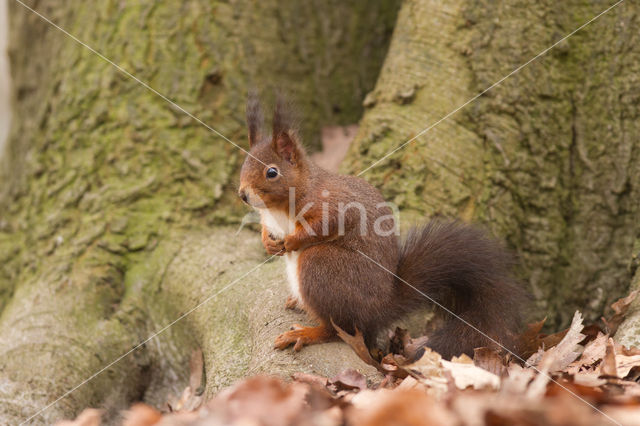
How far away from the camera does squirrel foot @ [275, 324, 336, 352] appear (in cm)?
163

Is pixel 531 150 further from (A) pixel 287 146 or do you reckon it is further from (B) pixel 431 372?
(B) pixel 431 372

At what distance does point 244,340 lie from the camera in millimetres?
1798

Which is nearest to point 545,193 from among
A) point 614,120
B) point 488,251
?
point 614,120

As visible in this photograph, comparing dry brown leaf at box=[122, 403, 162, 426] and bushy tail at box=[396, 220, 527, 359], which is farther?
bushy tail at box=[396, 220, 527, 359]

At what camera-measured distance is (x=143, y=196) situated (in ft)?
7.75

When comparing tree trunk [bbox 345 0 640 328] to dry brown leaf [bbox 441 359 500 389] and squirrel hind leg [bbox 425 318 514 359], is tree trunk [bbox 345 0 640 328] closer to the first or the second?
squirrel hind leg [bbox 425 318 514 359]

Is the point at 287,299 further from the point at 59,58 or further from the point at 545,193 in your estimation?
the point at 59,58

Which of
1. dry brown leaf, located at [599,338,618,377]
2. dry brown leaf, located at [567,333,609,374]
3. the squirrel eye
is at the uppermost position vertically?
the squirrel eye

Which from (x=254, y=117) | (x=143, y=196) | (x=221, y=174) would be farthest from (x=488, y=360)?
(x=143, y=196)

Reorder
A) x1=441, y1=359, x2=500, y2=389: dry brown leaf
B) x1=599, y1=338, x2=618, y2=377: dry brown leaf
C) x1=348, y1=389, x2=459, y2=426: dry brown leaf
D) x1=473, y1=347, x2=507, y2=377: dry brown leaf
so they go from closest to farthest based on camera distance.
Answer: x1=348, y1=389, x2=459, y2=426: dry brown leaf → x1=441, y1=359, x2=500, y2=389: dry brown leaf → x1=599, y1=338, x2=618, y2=377: dry brown leaf → x1=473, y1=347, x2=507, y2=377: dry brown leaf

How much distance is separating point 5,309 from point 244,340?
42.3 inches

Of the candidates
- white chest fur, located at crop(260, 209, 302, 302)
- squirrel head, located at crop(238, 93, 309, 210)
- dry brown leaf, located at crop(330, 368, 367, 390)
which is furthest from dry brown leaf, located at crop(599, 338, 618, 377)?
squirrel head, located at crop(238, 93, 309, 210)

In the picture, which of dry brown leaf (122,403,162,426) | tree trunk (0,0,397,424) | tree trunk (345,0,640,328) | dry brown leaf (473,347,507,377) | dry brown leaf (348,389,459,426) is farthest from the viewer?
tree trunk (345,0,640,328)

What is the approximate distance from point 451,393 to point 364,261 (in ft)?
1.87
